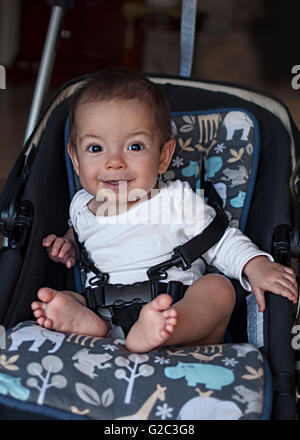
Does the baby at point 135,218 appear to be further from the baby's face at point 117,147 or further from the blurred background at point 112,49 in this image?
the blurred background at point 112,49

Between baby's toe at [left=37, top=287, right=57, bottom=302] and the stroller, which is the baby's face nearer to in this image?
the stroller

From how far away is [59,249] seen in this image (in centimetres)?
143

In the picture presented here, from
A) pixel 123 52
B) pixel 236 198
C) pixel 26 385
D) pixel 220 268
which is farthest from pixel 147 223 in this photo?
pixel 123 52

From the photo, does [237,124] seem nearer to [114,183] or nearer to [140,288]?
[114,183]

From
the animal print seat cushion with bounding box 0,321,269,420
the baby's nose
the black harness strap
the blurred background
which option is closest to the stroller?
the animal print seat cushion with bounding box 0,321,269,420

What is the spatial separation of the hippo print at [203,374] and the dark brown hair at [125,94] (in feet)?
1.89

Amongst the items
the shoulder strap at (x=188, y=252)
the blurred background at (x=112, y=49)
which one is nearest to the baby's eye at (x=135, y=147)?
the shoulder strap at (x=188, y=252)

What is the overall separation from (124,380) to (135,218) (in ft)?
1.53

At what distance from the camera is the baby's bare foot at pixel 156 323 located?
104 centimetres

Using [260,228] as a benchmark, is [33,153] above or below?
above

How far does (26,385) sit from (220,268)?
0.59m

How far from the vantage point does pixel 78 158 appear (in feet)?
4.50

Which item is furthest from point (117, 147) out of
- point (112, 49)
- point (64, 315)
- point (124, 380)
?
point (112, 49)
